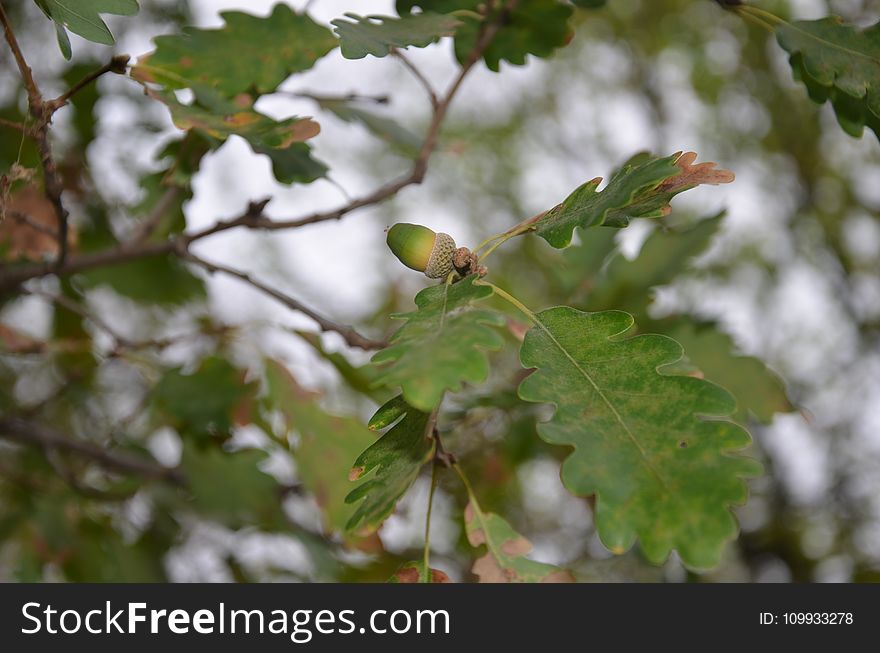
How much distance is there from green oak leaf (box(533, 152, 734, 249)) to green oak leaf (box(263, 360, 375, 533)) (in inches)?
17.4

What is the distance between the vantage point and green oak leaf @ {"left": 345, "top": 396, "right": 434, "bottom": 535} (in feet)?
1.70

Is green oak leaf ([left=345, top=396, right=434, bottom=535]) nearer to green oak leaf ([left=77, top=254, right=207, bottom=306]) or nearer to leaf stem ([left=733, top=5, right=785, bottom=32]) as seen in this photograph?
leaf stem ([left=733, top=5, right=785, bottom=32])

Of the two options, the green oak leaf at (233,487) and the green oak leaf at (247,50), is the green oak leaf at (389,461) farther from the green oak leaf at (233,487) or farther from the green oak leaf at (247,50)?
the green oak leaf at (233,487)

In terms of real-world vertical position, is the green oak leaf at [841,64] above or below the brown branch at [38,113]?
above

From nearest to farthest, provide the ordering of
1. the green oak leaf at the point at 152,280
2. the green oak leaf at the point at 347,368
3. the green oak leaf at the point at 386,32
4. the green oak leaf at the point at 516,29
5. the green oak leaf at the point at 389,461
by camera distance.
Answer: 1. the green oak leaf at the point at 389,461
2. the green oak leaf at the point at 386,32
3. the green oak leaf at the point at 516,29
4. the green oak leaf at the point at 347,368
5. the green oak leaf at the point at 152,280

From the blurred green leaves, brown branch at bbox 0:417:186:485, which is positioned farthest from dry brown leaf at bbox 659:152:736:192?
brown branch at bbox 0:417:186:485

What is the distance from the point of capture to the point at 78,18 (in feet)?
1.86

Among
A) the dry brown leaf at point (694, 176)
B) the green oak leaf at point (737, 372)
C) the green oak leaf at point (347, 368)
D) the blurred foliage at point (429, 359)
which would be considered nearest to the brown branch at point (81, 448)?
the blurred foliage at point (429, 359)

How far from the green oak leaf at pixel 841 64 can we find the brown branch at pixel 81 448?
0.88m

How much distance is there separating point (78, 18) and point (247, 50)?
216 millimetres

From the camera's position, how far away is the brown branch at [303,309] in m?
0.71

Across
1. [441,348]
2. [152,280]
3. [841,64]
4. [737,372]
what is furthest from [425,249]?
[152,280]

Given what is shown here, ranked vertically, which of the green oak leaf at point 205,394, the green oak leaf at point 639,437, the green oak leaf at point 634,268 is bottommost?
the green oak leaf at point 639,437

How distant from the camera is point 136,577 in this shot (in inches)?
46.0
